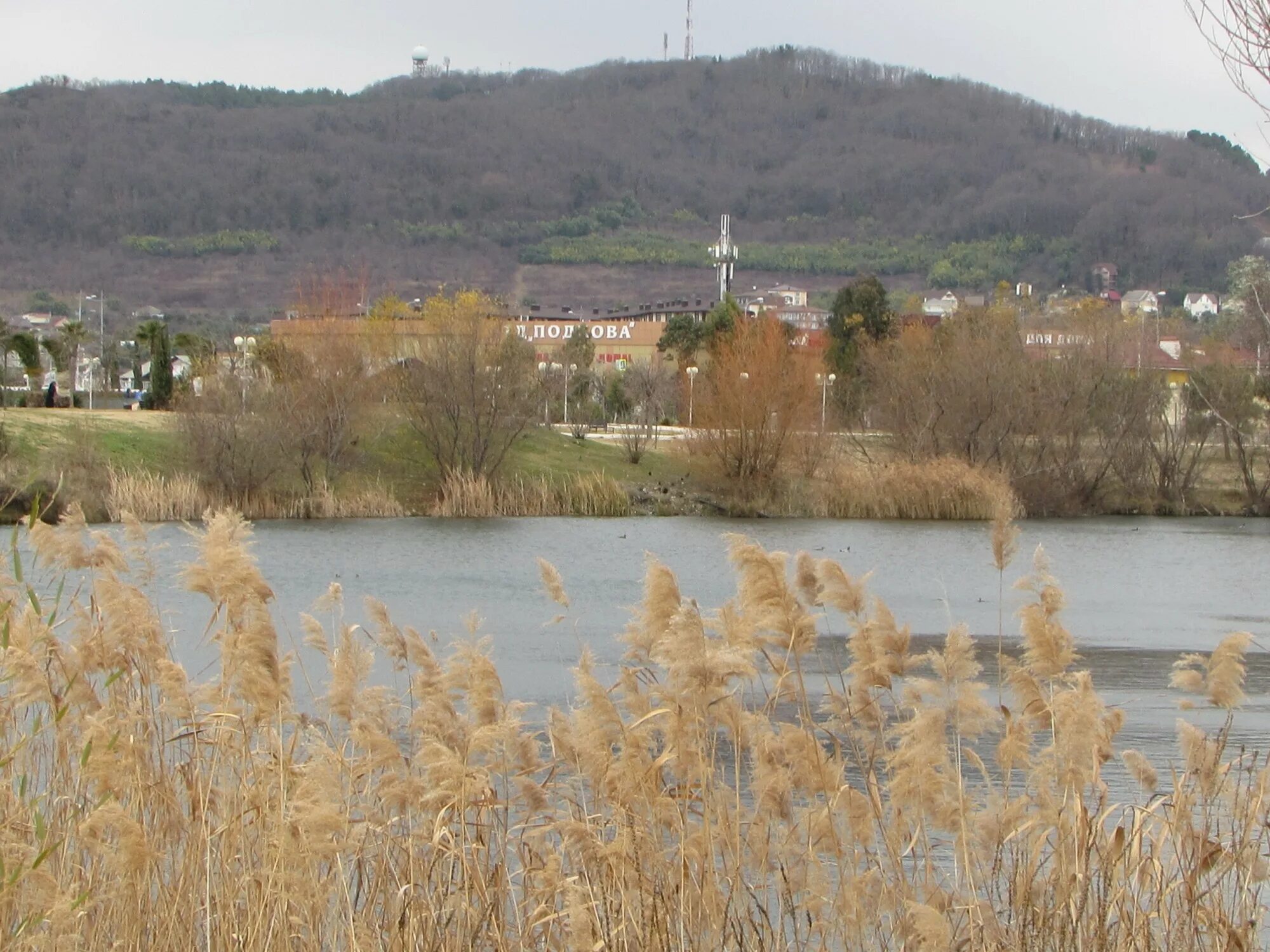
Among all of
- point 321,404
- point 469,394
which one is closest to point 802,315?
point 469,394

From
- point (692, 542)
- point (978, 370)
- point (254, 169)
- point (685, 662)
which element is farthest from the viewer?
point (254, 169)

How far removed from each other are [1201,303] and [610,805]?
17240 centimetres

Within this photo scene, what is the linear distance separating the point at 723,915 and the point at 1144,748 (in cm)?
814


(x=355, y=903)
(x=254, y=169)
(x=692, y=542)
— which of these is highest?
(x=254, y=169)

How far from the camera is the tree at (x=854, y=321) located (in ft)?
213

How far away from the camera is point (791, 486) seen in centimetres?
4156

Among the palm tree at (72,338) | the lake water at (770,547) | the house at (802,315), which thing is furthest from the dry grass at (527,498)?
the house at (802,315)

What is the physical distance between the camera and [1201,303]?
166 metres

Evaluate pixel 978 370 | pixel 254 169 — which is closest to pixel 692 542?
pixel 978 370

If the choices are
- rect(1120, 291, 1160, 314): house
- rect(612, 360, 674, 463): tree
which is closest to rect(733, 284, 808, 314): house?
rect(1120, 291, 1160, 314): house

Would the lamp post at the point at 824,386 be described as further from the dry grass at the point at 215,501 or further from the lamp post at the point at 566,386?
the dry grass at the point at 215,501

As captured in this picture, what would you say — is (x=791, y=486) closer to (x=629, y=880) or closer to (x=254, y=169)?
(x=629, y=880)

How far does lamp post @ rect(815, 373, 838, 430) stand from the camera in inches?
1784

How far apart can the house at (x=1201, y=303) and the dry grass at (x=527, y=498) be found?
126069mm
